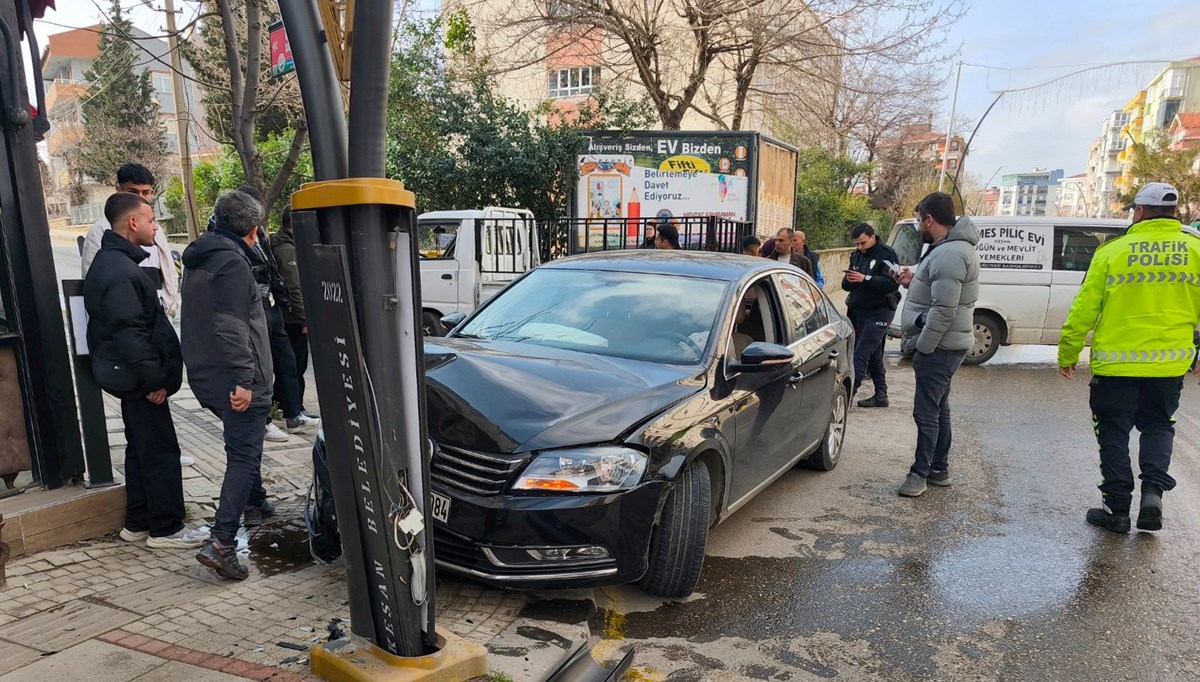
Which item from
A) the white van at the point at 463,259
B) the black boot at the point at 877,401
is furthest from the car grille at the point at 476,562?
the white van at the point at 463,259

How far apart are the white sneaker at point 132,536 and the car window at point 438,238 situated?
6094 mm

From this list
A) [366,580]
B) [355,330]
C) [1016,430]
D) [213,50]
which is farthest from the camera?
[213,50]

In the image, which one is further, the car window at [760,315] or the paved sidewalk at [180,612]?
the car window at [760,315]

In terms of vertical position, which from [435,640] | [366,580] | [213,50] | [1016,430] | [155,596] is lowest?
[1016,430]

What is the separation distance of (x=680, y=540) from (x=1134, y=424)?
3186 mm

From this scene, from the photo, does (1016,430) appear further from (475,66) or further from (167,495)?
(475,66)

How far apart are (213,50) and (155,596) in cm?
1270

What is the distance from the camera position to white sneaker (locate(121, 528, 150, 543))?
3.79 m

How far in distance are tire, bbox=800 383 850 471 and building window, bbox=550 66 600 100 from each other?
41.2ft

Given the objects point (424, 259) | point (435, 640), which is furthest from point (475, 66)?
point (435, 640)

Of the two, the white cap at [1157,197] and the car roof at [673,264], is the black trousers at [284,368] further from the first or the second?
the white cap at [1157,197]

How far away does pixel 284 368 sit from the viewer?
19.6ft

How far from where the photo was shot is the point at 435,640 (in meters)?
2.50

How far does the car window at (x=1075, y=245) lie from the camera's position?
967 centimetres
